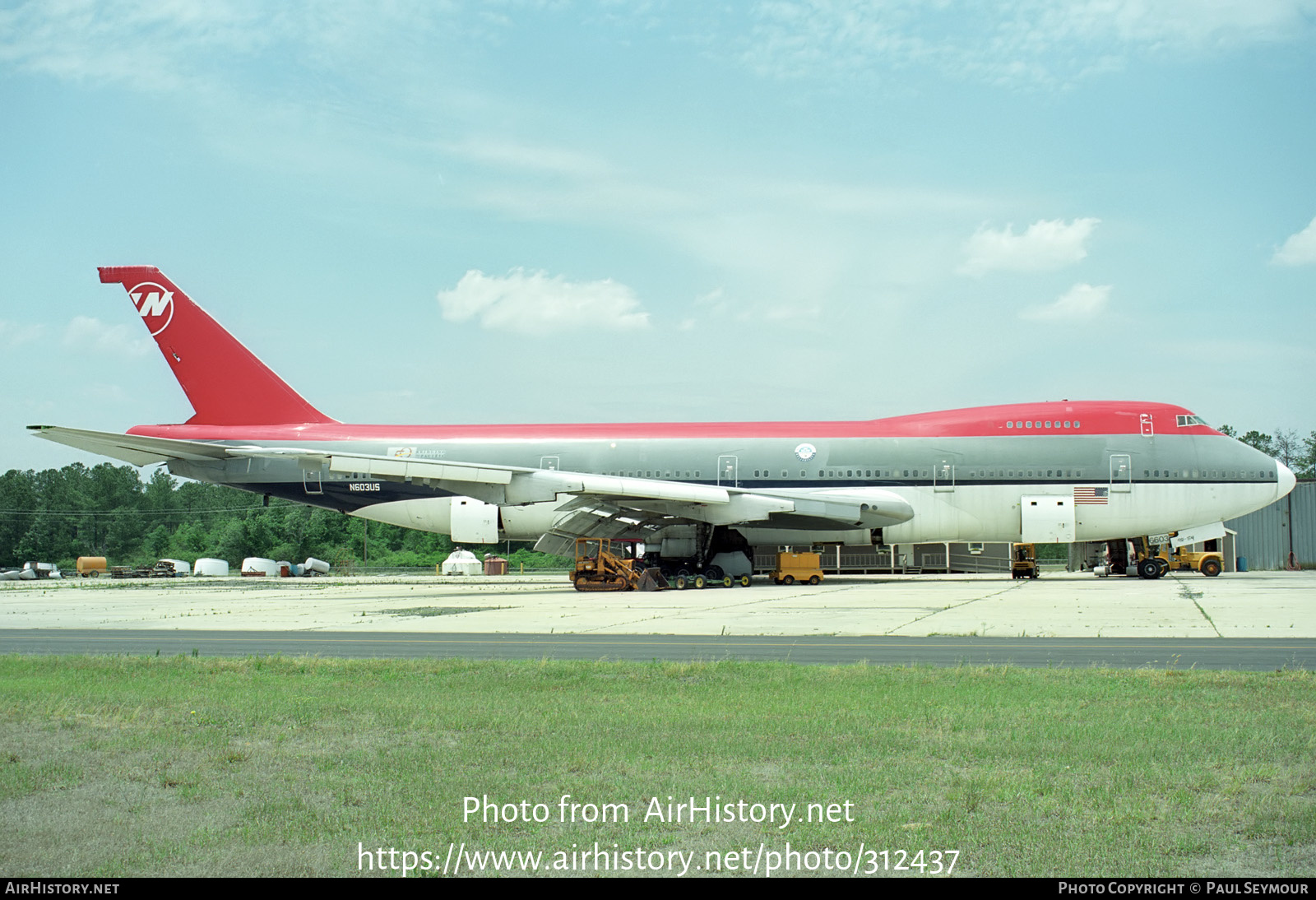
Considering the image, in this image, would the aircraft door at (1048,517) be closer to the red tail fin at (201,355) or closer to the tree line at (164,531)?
the red tail fin at (201,355)

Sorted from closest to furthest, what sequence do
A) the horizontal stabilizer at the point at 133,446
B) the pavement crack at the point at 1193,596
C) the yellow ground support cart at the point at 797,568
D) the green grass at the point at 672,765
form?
the green grass at the point at 672,765 → the pavement crack at the point at 1193,596 → the horizontal stabilizer at the point at 133,446 → the yellow ground support cart at the point at 797,568

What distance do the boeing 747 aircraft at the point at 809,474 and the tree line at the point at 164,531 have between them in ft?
123

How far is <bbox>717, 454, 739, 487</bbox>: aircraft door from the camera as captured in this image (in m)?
31.5

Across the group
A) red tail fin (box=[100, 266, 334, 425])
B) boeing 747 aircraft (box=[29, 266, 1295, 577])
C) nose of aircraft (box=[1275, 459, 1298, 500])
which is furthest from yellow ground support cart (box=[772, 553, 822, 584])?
red tail fin (box=[100, 266, 334, 425])

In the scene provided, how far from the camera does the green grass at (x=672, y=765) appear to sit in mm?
5016

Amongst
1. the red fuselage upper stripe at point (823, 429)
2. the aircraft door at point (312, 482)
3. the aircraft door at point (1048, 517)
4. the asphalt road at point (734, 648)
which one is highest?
the red fuselage upper stripe at point (823, 429)

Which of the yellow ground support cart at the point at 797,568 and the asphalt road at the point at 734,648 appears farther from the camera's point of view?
the yellow ground support cart at the point at 797,568

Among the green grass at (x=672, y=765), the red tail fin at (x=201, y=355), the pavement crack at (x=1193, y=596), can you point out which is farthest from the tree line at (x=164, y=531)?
the green grass at (x=672, y=765)

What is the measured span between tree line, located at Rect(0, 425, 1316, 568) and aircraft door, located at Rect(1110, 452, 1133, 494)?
44.4m

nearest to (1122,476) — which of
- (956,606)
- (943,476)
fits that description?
(943,476)

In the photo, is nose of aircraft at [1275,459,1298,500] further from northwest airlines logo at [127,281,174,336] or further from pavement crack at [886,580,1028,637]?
northwest airlines logo at [127,281,174,336]

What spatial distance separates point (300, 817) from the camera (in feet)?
17.8

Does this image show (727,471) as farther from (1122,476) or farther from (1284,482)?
(1284,482)
